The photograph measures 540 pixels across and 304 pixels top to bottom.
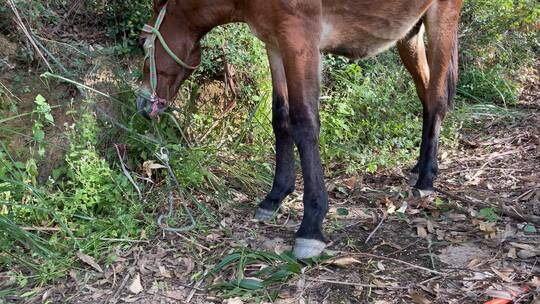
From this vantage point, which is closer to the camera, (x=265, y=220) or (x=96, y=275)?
(x=96, y=275)

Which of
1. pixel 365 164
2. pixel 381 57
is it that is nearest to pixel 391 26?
pixel 365 164

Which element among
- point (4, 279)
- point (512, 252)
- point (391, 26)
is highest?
point (391, 26)

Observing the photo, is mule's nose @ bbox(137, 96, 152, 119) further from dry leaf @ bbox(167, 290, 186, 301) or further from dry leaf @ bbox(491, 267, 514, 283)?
dry leaf @ bbox(491, 267, 514, 283)

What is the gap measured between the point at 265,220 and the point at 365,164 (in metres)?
1.49

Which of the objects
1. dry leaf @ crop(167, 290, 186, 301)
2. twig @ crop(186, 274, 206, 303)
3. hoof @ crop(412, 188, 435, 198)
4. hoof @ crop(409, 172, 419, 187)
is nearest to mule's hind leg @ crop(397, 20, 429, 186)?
hoof @ crop(409, 172, 419, 187)

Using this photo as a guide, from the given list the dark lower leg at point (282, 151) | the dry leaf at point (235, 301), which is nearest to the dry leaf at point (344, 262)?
the dry leaf at point (235, 301)

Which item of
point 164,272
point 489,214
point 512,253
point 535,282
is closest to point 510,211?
point 489,214

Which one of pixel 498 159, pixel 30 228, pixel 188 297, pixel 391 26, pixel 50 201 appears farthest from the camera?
pixel 498 159

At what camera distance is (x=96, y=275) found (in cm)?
296

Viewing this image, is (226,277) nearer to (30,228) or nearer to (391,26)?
(30,228)

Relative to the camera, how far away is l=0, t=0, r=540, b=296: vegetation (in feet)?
10.5

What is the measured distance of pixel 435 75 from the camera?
14.1ft

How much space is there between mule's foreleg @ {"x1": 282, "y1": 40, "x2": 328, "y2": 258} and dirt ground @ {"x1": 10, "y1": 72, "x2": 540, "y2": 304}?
0.29 metres

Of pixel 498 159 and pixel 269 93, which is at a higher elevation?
pixel 269 93
